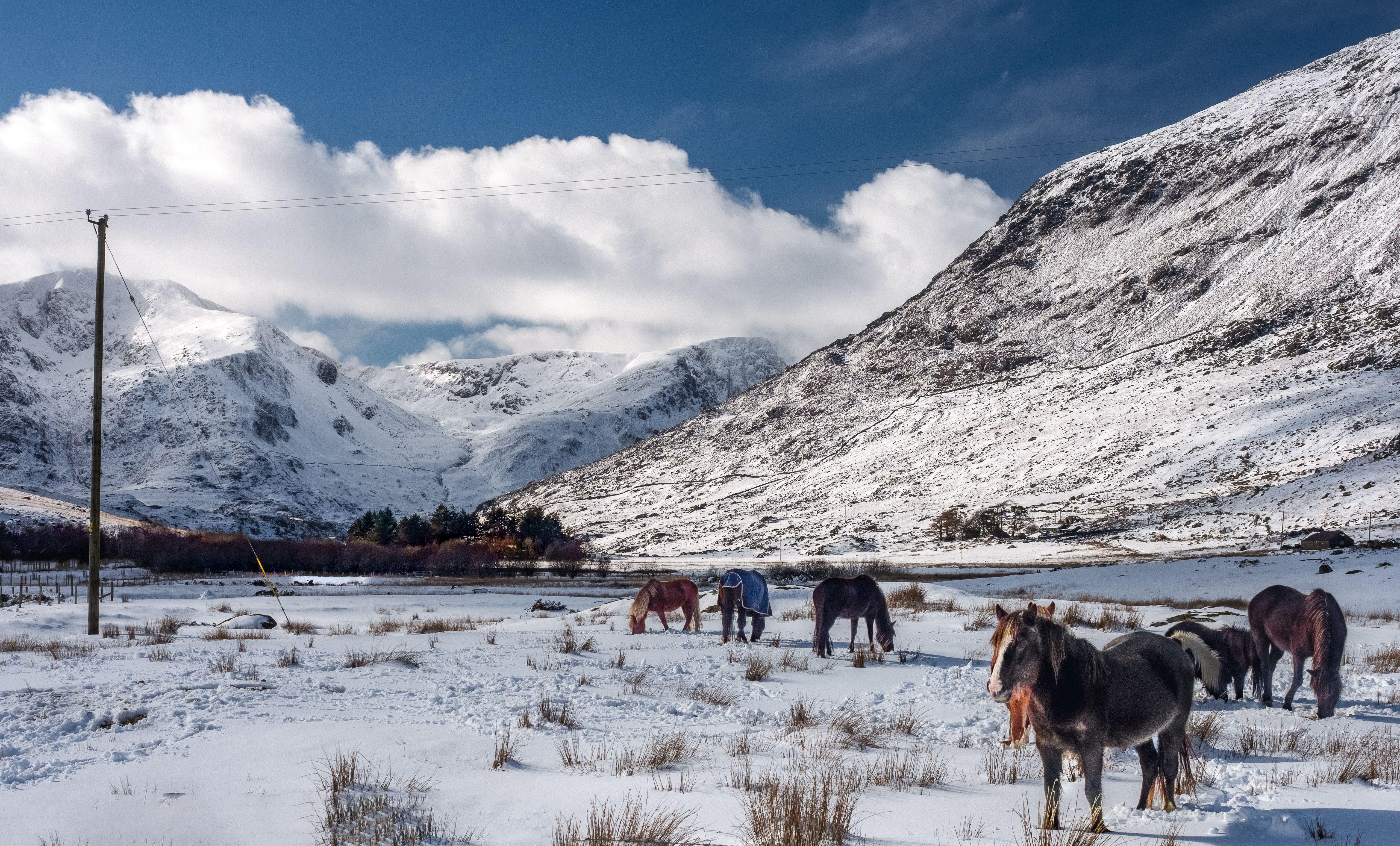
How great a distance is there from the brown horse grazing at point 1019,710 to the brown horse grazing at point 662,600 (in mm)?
10154

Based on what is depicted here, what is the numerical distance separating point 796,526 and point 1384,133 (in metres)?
92.9

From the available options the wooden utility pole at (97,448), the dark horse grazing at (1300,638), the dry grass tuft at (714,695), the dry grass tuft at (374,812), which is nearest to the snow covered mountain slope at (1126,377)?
the dark horse grazing at (1300,638)

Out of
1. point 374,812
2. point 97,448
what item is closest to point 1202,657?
point 374,812

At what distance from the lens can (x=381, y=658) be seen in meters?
9.98

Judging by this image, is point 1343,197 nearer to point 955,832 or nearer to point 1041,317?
point 1041,317

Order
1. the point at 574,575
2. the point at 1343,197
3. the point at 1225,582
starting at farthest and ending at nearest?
the point at 1343,197 < the point at 574,575 < the point at 1225,582

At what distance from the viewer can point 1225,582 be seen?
2734 cm

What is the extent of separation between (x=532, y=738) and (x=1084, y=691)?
13.8 feet

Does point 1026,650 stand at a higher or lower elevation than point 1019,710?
higher

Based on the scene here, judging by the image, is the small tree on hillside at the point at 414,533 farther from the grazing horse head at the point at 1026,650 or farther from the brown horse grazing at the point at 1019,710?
the grazing horse head at the point at 1026,650

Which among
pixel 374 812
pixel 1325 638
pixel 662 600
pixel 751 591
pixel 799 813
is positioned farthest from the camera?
pixel 662 600

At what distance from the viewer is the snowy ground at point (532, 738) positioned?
4125 millimetres

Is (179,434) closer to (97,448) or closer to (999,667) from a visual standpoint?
(97,448)

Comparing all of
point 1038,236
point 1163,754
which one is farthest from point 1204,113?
point 1163,754
